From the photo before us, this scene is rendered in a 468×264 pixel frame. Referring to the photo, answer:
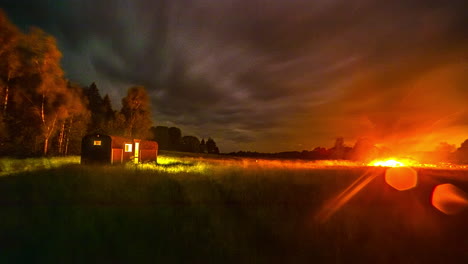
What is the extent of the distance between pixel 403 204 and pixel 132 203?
32.6 ft

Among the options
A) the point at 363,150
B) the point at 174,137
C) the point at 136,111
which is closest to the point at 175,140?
the point at 174,137

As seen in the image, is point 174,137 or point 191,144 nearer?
point 174,137

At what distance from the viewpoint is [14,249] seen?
202 inches

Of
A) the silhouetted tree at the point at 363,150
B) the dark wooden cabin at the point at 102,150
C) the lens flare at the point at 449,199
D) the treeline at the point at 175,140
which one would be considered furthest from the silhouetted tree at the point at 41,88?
the treeline at the point at 175,140

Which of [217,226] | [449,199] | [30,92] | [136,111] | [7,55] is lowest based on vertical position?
[217,226]

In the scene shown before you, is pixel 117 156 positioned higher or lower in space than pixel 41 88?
lower

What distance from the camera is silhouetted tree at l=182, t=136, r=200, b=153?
105900mm

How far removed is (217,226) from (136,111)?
1752 inches

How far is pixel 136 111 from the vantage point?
154ft

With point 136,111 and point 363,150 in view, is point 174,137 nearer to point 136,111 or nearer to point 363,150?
point 136,111

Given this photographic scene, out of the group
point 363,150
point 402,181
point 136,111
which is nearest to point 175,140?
point 136,111

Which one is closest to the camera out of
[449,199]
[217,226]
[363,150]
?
[217,226]

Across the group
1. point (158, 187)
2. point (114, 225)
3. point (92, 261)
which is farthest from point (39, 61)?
point (92, 261)

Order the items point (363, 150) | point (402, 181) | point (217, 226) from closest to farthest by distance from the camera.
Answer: point (217, 226) → point (402, 181) → point (363, 150)
